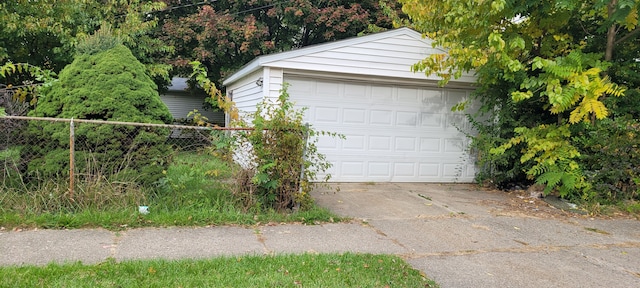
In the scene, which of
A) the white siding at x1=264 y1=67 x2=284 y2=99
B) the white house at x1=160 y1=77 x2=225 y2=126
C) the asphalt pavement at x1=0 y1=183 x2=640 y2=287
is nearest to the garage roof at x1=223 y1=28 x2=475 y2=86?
the white siding at x1=264 y1=67 x2=284 y2=99

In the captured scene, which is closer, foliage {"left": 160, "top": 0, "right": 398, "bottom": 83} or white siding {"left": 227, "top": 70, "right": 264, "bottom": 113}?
white siding {"left": 227, "top": 70, "right": 264, "bottom": 113}

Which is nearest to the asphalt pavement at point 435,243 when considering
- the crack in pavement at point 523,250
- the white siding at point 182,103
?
the crack in pavement at point 523,250

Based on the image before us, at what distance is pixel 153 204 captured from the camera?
4996 mm

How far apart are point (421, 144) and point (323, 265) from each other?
551 centimetres

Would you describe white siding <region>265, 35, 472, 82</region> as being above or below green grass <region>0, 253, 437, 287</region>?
above

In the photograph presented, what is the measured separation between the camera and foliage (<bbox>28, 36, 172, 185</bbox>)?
16.7 feet

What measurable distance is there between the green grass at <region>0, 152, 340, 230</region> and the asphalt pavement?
0.63 feet

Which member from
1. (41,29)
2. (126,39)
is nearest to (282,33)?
(126,39)

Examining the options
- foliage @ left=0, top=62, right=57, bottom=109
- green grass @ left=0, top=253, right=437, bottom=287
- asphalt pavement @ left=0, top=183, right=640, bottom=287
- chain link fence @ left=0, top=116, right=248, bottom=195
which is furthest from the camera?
foliage @ left=0, top=62, right=57, bottom=109

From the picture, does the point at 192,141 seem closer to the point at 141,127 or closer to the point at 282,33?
the point at 141,127

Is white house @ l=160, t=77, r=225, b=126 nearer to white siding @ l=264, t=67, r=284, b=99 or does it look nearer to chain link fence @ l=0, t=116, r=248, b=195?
white siding @ l=264, t=67, r=284, b=99

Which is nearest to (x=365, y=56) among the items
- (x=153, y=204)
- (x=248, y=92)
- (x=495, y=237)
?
(x=248, y=92)

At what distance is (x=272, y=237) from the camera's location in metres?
4.41

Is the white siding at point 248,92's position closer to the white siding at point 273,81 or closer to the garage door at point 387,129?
the white siding at point 273,81
